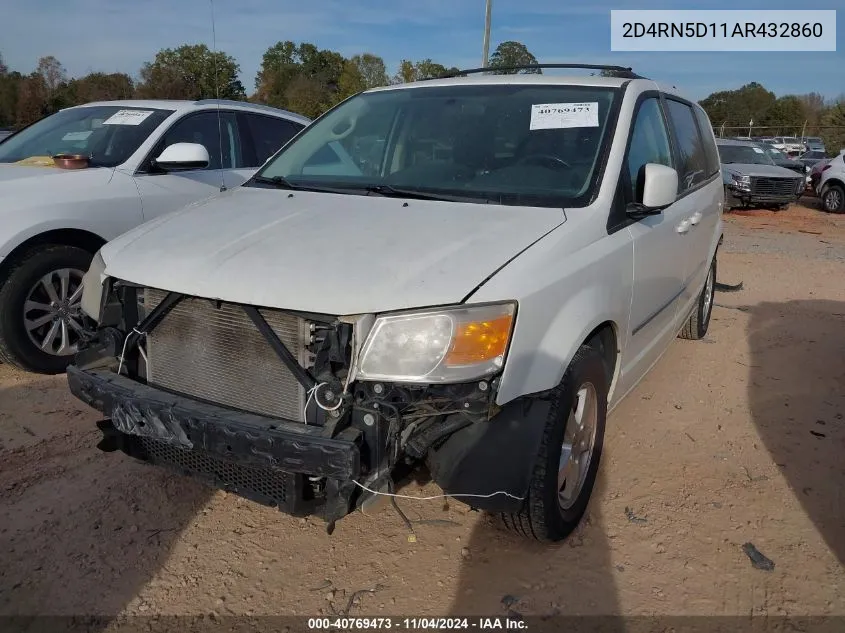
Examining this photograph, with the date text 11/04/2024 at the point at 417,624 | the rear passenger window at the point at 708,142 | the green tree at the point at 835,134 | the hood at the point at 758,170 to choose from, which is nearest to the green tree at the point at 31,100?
the hood at the point at 758,170

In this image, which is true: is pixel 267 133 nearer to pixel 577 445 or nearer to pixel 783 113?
pixel 577 445

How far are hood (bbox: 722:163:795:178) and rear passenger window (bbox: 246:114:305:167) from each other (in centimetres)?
1368

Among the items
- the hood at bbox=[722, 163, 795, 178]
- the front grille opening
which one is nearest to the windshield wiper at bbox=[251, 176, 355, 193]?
the front grille opening

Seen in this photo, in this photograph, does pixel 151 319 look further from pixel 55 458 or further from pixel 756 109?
pixel 756 109

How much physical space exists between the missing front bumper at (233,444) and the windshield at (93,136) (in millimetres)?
2869

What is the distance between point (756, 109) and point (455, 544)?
5772cm

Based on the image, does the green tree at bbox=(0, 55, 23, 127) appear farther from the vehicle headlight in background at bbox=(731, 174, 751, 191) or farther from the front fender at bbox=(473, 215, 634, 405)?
the front fender at bbox=(473, 215, 634, 405)

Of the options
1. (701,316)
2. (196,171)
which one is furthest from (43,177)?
(701,316)

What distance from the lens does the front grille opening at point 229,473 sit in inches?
95.6

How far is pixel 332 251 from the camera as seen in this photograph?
252 cm

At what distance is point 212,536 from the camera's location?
2928 millimetres

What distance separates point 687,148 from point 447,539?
2.91m

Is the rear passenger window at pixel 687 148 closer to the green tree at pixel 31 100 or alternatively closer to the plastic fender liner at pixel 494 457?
the plastic fender liner at pixel 494 457

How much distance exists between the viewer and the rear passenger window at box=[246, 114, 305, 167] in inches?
233
